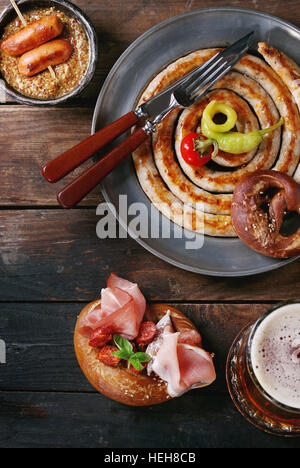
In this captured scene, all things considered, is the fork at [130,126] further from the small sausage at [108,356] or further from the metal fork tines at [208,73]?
the small sausage at [108,356]

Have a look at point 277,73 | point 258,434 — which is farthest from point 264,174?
point 258,434

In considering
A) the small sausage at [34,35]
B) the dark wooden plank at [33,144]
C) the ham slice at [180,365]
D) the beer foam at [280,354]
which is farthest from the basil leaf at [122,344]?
the small sausage at [34,35]

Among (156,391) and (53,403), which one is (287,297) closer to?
(156,391)

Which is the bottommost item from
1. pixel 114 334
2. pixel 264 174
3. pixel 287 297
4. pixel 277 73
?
pixel 114 334

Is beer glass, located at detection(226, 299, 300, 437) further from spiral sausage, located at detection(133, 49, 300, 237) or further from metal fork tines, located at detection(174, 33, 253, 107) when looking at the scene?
metal fork tines, located at detection(174, 33, 253, 107)

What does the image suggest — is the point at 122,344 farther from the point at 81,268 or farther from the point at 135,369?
the point at 81,268

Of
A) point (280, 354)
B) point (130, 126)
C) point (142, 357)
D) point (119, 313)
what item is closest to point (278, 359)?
point (280, 354)
